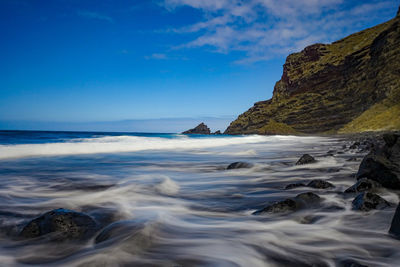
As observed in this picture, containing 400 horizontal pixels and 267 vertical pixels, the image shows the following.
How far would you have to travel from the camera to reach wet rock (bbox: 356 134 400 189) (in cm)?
345

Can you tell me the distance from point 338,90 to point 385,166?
6492cm

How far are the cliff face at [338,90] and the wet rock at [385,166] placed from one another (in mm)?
28574

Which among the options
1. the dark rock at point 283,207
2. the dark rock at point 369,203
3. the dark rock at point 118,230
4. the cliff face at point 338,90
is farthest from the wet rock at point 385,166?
Result: the cliff face at point 338,90

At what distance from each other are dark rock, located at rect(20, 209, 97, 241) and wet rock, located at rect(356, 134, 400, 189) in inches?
145

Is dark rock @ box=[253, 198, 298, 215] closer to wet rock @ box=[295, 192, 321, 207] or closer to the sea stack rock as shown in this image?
wet rock @ box=[295, 192, 321, 207]

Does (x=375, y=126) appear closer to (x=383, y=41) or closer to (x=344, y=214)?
(x=383, y=41)

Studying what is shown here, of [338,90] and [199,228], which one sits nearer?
[199,228]

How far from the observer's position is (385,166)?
3.58 metres

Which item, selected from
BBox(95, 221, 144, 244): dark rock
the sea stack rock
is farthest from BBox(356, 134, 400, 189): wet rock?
the sea stack rock

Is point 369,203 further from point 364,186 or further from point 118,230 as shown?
point 118,230

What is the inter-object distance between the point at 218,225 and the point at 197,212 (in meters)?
0.62

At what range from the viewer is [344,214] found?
269 centimetres

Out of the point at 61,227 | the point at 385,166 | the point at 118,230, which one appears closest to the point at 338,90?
the point at 385,166

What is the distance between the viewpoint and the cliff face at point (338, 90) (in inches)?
→ 1533
